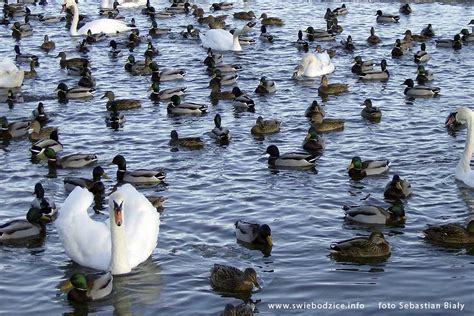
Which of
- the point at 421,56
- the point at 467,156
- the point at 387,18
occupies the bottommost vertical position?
the point at 467,156

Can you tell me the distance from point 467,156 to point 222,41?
51.0ft

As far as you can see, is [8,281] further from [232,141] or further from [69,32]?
[69,32]

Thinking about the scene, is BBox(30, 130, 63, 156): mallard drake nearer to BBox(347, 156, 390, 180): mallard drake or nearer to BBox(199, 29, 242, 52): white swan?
BBox(347, 156, 390, 180): mallard drake

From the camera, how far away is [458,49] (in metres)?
34.3

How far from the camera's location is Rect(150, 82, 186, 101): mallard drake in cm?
2848

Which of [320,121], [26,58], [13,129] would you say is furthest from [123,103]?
[26,58]

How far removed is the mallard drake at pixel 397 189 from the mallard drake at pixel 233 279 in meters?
4.97

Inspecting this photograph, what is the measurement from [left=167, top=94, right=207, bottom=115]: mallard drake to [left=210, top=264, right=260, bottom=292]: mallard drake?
37.5ft

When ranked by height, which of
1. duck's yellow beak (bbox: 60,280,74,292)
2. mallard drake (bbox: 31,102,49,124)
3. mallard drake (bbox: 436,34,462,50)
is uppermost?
mallard drake (bbox: 436,34,462,50)

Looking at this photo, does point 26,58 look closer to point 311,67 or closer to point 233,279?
point 311,67

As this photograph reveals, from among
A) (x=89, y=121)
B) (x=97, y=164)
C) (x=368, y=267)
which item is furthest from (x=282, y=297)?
(x=89, y=121)

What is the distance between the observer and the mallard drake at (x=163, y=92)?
28484mm

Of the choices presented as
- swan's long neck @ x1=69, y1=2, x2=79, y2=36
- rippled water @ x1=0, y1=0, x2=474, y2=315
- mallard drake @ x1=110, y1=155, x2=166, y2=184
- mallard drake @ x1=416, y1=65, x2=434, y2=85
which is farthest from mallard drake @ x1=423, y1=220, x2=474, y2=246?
swan's long neck @ x1=69, y1=2, x2=79, y2=36

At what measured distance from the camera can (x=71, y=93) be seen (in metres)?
28.8
